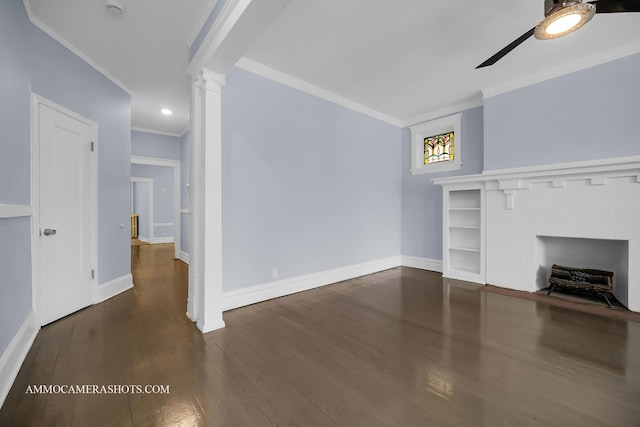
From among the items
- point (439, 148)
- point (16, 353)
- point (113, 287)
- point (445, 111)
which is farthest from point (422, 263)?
point (16, 353)

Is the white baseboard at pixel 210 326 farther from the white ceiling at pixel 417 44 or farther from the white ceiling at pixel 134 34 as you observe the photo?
the white ceiling at pixel 417 44

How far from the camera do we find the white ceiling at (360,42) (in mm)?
2344

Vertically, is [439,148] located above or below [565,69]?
below

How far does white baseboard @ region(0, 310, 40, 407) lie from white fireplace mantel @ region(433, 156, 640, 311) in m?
5.00

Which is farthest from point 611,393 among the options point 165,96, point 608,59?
point 165,96

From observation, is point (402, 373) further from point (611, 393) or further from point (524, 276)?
point (524, 276)

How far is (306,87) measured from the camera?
372cm

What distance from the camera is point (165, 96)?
410cm

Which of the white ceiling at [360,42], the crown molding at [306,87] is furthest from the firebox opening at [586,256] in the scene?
the crown molding at [306,87]

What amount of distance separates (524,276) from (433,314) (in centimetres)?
179

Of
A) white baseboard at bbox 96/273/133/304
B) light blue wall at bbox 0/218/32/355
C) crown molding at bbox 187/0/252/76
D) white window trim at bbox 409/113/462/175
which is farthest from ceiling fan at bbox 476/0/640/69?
white baseboard at bbox 96/273/133/304

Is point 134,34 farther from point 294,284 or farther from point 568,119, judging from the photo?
point 568,119

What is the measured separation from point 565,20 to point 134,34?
12.2ft

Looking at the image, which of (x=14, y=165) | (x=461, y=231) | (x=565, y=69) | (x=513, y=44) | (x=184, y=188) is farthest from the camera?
(x=184, y=188)
